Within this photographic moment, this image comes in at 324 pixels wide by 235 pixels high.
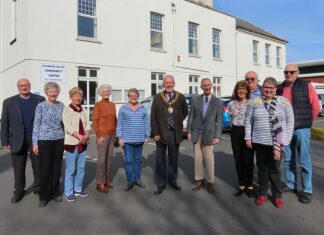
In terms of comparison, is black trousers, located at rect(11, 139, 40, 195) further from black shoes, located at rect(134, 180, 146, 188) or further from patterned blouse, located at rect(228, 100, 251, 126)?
patterned blouse, located at rect(228, 100, 251, 126)

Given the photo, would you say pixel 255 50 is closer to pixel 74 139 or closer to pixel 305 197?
pixel 305 197

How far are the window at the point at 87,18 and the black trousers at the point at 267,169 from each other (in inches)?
552

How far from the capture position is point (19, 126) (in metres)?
5.48

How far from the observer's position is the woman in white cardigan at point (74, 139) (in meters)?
5.41

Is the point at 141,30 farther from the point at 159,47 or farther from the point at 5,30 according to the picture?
the point at 5,30

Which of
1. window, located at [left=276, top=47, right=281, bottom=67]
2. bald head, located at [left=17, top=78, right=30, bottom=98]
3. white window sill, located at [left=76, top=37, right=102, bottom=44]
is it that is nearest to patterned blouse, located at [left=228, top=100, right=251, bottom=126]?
bald head, located at [left=17, top=78, right=30, bottom=98]

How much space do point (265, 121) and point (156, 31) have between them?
16582 mm

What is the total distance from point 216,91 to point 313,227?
21023 mm

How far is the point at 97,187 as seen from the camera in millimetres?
6129

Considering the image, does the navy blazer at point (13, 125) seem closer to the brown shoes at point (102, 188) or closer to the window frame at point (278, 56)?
the brown shoes at point (102, 188)

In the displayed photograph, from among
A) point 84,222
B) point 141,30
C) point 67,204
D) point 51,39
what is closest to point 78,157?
point 67,204

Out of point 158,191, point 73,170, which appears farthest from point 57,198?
point 158,191

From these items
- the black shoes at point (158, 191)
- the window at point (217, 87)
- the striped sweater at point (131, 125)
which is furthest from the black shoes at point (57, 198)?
the window at point (217, 87)

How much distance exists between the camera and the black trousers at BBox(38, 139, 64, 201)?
5.28 metres
